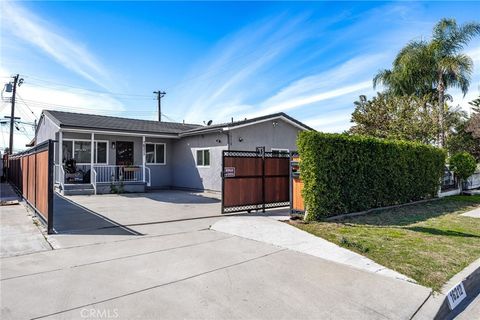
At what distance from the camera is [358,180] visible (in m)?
9.23

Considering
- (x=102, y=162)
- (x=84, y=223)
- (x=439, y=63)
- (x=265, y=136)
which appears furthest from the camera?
(x=439, y=63)

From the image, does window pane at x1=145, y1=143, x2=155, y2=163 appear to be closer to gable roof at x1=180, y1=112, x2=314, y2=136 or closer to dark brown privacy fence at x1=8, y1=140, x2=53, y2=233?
gable roof at x1=180, y1=112, x2=314, y2=136

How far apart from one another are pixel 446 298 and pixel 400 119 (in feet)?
58.0

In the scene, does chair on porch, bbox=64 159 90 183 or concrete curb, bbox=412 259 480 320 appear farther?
chair on porch, bbox=64 159 90 183

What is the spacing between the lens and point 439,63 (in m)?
21.0

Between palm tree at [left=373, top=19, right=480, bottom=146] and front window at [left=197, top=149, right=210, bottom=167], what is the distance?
1483 cm

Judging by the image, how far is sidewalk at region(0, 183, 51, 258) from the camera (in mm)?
5279

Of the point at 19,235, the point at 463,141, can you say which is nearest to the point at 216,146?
the point at 19,235

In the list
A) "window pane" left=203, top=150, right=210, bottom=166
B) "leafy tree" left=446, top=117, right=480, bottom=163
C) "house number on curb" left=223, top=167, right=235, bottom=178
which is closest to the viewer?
"house number on curb" left=223, top=167, right=235, bottom=178

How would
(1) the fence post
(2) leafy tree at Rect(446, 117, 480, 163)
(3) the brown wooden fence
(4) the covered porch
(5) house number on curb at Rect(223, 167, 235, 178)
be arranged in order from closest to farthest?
(1) the fence post, (3) the brown wooden fence, (5) house number on curb at Rect(223, 167, 235, 178), (4) the covered porch, (2) leafy tree at Rect(446, 117, 480, 163)

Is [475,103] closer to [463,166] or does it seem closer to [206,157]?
[463,166]

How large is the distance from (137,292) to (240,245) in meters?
2.49

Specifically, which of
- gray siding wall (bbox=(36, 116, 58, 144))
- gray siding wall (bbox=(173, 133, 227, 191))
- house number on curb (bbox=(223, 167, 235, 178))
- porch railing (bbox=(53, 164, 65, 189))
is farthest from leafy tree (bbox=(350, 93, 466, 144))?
gray siding wall (bbox=(36, 116, 58, 144))

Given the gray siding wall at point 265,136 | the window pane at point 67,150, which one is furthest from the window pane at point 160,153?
the gray siding wall at point 265,136
